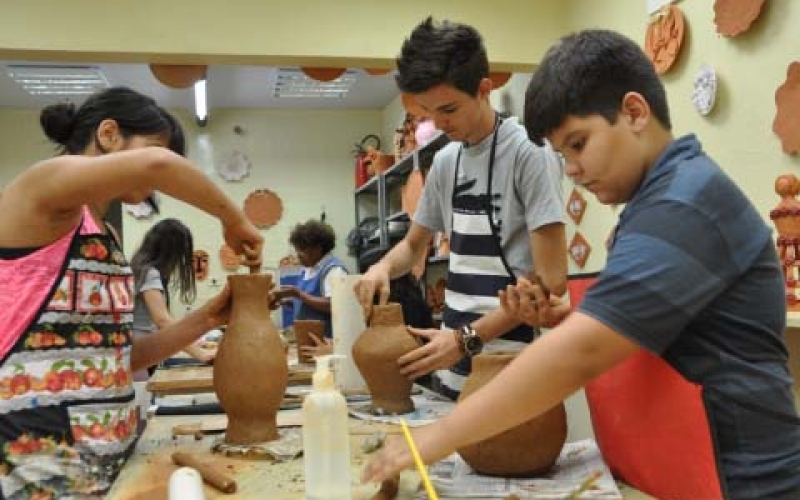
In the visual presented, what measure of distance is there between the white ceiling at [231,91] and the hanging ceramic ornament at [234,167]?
0.52 metres

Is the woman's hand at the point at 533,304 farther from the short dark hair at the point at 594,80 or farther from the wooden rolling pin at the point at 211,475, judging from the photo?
the wooden rolling pin at the point at 211,475

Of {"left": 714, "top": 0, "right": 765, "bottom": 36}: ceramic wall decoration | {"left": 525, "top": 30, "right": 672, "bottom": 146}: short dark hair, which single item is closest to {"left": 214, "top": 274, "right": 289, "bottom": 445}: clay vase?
{"left": 525, "top": 30, "right": 672, "bottom": 146}: short dark hair

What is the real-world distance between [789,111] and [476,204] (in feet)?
3.77

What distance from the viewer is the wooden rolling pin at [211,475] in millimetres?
1247

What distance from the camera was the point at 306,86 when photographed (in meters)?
7.00

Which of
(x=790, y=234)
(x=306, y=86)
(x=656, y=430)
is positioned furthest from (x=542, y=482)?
(x=306, y=86)

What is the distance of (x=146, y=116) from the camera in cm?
163

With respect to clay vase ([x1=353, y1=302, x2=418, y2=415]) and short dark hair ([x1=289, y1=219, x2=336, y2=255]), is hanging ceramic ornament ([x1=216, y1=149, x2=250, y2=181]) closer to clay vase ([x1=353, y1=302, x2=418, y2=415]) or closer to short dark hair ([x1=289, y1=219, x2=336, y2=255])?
short dark hair ([x1=289, y1=219, x2=336, y2=255])

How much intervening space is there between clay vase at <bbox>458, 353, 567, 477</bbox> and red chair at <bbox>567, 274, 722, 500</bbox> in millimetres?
75

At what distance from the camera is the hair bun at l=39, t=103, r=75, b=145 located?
1646 millimetres

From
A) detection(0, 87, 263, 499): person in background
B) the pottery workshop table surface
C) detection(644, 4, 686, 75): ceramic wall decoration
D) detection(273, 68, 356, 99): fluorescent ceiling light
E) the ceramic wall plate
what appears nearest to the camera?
the pottery workshop table surface

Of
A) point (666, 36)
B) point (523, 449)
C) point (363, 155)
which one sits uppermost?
point (666, 36)

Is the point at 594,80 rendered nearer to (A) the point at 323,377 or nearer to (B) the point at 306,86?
(A) the point at 323,377

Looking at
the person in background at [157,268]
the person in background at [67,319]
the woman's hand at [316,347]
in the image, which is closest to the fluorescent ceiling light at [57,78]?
the person in background at [157,268]
